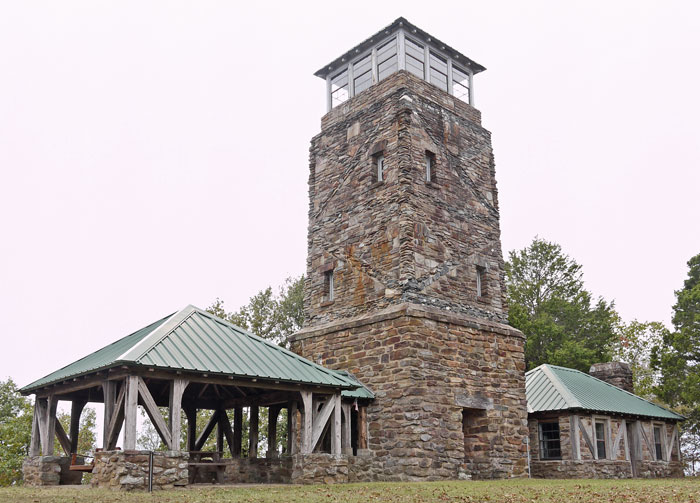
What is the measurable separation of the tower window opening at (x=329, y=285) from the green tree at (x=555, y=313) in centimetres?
1533

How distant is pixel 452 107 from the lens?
20328 millimetres

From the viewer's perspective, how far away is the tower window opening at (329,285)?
1941 cm

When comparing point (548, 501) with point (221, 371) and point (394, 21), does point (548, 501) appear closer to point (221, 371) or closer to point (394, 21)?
point (221, 371)

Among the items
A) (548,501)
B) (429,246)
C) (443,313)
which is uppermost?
(429,246)

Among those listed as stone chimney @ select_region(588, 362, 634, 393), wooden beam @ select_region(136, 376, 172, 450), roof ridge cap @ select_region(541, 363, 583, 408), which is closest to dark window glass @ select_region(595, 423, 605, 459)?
roof ridge cap @ select_region(541, 363, 583, 408)

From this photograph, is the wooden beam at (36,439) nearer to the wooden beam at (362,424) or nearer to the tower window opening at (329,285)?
the wooden beam at (362,424)

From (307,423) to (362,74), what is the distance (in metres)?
11.0

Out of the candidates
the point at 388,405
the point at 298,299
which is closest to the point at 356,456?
the point at 388,405

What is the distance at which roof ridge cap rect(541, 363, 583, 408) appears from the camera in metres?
21.2

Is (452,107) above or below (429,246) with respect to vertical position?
above

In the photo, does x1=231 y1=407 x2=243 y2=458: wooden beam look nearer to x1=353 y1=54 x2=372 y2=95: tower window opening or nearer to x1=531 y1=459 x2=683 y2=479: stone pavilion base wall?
x1=531 y1=459 x2=683 y2=479: stone pavilion base wall

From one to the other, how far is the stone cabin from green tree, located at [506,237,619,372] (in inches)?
290

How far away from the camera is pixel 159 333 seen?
45.0 feet

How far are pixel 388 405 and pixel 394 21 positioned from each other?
10.7 m
